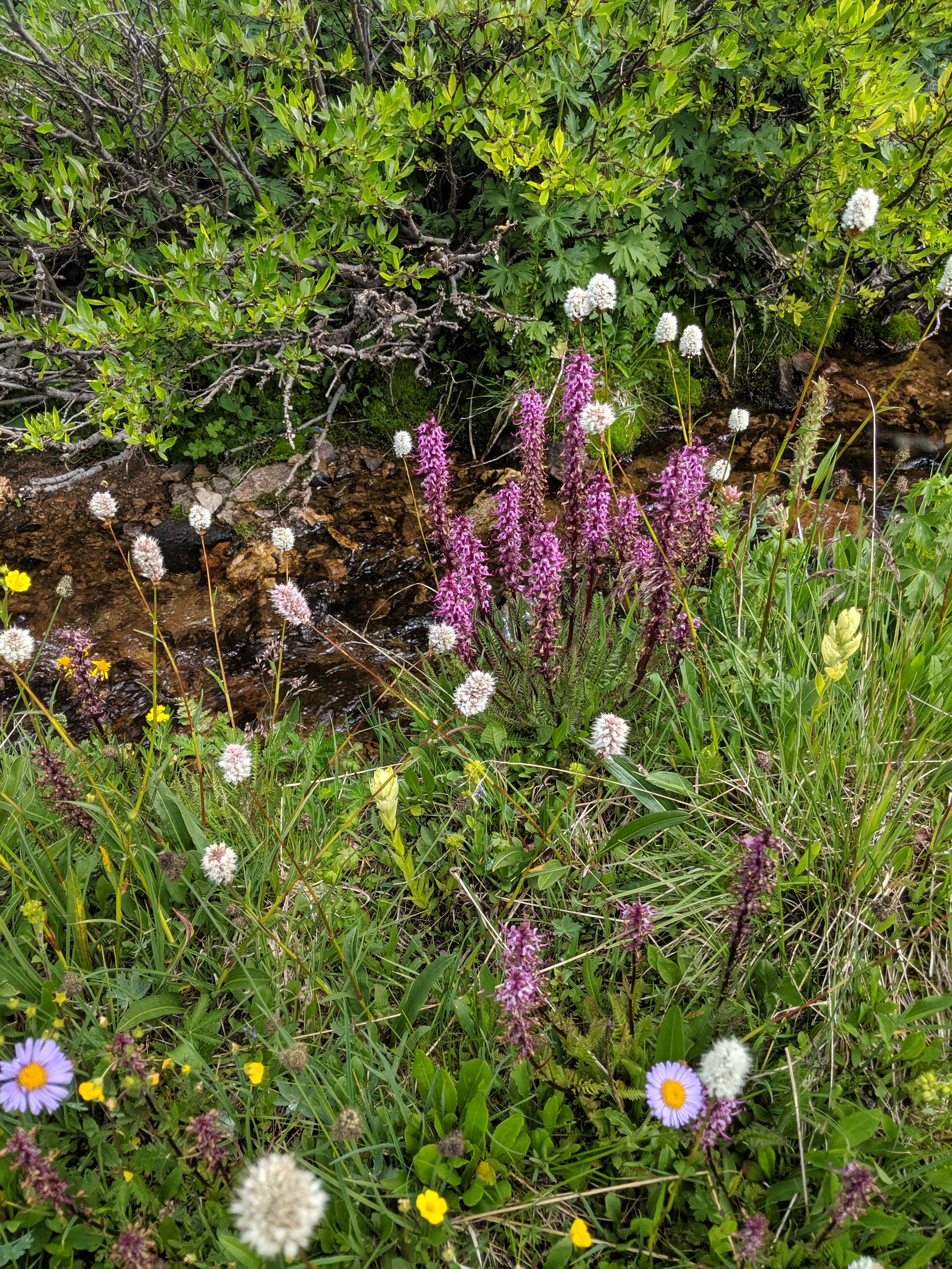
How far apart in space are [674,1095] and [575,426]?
1847 millimetres

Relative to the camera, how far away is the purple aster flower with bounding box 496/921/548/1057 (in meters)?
1.69

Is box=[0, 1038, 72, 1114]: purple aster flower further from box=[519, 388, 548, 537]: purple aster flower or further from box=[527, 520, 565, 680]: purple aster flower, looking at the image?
box=[519, 388, 548, 537]: purple aster flower

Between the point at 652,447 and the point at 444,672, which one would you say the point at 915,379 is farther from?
the point at 444,672

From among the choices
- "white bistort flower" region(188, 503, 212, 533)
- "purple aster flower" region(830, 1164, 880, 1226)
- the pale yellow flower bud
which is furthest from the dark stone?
"purple aster flower" region(830, 1164, 880, 1226)

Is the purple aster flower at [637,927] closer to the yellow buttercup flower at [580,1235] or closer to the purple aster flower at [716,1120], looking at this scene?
the purple aster flower at [716,1120]

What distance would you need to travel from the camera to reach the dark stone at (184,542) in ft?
14.8

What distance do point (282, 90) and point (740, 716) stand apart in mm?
3647

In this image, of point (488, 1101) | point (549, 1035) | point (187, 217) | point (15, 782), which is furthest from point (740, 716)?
point (187, 217)

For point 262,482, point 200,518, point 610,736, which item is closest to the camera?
point 610,736

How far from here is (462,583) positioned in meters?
2.75

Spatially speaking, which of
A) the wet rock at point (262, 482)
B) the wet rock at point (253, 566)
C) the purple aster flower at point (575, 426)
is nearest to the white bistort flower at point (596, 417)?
the purple aster flower at point (575, 426)

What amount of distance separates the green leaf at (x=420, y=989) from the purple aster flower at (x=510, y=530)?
1.36 m

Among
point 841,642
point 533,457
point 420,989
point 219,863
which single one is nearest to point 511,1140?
point 420,989

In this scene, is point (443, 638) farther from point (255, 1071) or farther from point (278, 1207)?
point (278, 1207)
